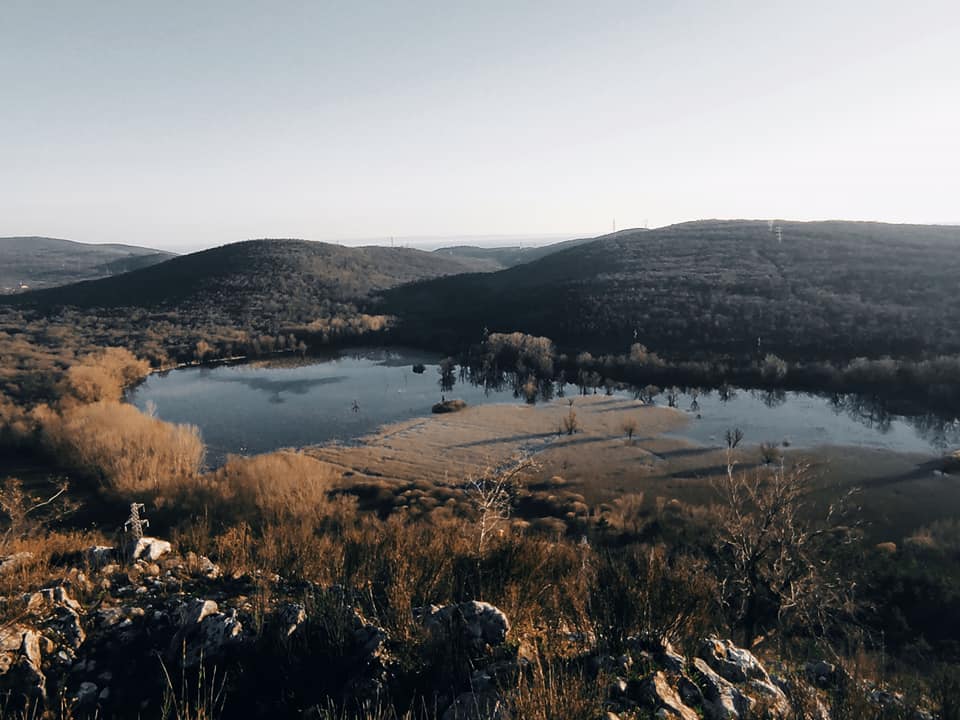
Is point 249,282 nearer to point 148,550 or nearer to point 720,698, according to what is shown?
point 148,550

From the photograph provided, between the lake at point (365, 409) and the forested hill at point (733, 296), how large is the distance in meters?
11.7

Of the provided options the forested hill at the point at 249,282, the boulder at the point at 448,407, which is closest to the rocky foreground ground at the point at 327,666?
the boulder at the point at 448,407

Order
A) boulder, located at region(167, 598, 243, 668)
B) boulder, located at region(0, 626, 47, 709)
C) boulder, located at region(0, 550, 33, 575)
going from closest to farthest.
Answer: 1. boulder, located at region(0, 626, 47, 709)
2. boulder, located at region(167, 598, 243, 668)
3. boulder, located at region(0, 550, 33, 575)

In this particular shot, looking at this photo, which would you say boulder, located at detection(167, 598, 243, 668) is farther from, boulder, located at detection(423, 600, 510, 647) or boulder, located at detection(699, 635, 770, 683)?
boulder, located at detection(699, 635, 770, 683)

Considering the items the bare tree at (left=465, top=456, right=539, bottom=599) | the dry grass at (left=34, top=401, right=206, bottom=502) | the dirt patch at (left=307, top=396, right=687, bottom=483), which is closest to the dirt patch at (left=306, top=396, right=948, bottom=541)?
the dirt patch at (left=307, top=396, right=687, bottom=483)

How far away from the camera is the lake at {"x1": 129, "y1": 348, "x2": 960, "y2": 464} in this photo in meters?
32.0

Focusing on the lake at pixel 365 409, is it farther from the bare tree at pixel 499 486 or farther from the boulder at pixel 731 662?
the boulder at pixel 731 662

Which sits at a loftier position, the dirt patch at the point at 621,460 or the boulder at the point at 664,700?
the boulder at the point at 664,700

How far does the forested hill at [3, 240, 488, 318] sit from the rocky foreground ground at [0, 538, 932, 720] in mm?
78242

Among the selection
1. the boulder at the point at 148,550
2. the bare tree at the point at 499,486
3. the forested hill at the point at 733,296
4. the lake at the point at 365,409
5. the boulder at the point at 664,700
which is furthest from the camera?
the forested hill at the point at 733,296

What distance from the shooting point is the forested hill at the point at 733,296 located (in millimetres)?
48250

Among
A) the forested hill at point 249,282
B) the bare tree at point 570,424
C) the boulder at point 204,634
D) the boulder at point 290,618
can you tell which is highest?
the forested hill at point 249,282

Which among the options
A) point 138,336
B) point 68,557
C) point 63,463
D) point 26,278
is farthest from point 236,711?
point 26,278

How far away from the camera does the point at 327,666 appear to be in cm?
Result: 643
